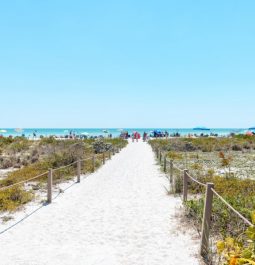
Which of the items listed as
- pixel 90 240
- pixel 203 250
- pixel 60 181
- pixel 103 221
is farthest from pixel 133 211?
pixel 60 181

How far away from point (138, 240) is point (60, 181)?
8138 mm

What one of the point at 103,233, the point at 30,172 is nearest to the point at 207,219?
the point at 103,233

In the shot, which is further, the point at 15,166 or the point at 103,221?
the point at 15,166

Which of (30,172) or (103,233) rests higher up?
(30,172)

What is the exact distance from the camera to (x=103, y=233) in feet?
23.8

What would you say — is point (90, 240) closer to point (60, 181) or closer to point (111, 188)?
point (111, 188)

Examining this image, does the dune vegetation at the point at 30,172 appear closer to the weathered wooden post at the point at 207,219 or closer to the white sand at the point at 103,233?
the white sand at the point at 103,233

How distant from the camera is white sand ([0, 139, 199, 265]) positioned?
5.84 metres

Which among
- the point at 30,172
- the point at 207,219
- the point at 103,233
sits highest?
the point at 207,219

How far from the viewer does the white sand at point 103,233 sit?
5.84 meters

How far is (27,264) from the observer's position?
5.52 m

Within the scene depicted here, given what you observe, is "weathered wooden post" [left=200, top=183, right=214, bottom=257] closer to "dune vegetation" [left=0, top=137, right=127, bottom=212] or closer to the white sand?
the white sand

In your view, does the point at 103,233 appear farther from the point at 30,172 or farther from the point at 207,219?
the point at 30,172

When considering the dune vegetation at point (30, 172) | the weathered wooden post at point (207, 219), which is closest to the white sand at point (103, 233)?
the weathered wooden post at point (207, 219)
